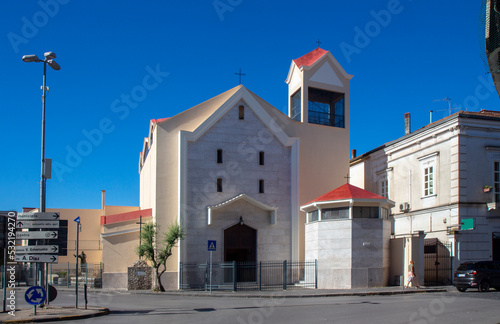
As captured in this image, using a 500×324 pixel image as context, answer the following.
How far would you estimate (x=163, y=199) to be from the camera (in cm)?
3181

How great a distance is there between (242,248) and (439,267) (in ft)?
38.9

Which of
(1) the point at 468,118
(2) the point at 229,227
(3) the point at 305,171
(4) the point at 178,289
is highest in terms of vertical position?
(1) the point at 468,118

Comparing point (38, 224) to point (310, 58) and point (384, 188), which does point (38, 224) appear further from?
point (384, 188)

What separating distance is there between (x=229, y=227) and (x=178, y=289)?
16.2 ft

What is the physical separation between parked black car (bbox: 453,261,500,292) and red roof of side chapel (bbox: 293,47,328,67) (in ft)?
59.9

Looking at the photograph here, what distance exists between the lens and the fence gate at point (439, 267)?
2914 centimetres

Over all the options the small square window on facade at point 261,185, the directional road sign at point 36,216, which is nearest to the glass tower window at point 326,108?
the small square window on facade at point 261,185

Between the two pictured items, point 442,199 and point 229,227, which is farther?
point 229,227

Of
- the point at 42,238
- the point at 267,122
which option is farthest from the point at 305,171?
the point at 42,238

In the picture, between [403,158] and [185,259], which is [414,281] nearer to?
[403,158]

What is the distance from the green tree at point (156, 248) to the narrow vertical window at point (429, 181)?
50.4ft

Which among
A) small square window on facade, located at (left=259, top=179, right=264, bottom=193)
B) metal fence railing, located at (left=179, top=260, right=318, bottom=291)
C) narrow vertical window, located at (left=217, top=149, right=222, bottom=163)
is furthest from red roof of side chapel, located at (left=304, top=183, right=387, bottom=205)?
narrow vertical window, located at (left=217, top=149, right=222, bottom=163)

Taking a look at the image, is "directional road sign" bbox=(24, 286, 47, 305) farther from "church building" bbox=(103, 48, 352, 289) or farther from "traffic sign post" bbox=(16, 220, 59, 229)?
"church building" bbox=(103, 48, 352, 289)

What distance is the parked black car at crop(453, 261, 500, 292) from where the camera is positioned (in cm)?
2428
